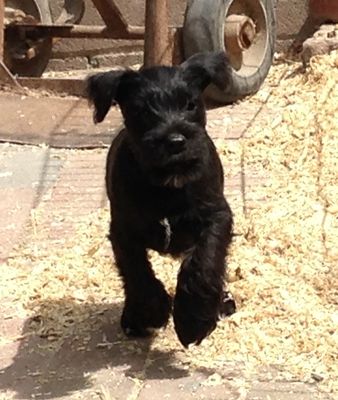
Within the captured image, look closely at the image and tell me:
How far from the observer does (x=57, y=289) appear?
5.32 metres

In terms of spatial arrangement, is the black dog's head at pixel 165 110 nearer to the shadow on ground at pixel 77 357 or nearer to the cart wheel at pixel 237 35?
the shadow on ground at pixel 77 357

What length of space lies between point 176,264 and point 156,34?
3165 mm

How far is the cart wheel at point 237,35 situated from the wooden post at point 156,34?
0.33 m

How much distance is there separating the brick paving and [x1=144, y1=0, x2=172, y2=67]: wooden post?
55 centimetres

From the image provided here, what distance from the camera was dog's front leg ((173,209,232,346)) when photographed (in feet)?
13.8

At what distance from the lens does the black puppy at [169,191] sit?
410cm

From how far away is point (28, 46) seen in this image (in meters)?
9.25

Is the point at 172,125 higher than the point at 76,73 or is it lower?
higher

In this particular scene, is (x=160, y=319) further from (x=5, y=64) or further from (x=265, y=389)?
(x=5, y=64)

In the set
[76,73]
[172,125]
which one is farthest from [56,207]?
[76,73]

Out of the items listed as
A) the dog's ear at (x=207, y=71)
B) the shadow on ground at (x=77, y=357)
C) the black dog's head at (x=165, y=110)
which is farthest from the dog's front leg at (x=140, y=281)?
the dog's ear at (x=207, y=71)

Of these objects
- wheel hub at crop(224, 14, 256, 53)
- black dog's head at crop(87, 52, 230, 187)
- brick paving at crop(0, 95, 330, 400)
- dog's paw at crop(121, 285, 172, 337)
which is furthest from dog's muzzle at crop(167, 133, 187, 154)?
wheel hub at crop(224, 14, 256, 53)

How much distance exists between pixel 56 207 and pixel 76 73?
3727 mm

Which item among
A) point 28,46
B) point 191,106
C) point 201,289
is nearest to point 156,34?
point 28,46
